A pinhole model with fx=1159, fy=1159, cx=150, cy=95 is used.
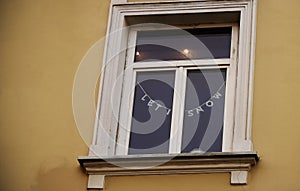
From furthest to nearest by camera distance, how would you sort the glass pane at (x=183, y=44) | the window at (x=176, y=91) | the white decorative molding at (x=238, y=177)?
the glass pane at (x=183, y=44)
the window at (x=176, y=91)
the white decorative molding at (x=238, y=177)

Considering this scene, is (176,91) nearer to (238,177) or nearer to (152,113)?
(152,113)

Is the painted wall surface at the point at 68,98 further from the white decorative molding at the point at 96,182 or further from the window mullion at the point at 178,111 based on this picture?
the window mullion at the point at 178,111

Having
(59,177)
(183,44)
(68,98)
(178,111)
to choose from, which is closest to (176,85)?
(178,111)

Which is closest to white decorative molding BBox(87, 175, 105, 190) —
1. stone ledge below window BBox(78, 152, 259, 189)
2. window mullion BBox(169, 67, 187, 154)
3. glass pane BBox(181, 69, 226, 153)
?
stone ledge below window BBox(78, 152, 259, 189)

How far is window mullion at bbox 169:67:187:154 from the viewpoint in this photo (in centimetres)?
1038

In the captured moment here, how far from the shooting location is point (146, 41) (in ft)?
36.7

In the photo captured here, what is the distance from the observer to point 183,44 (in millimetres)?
11070

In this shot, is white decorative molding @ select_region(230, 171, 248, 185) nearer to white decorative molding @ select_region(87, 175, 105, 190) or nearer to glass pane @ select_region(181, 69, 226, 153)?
glass pane @ select_region(181, 69, 226, 153)

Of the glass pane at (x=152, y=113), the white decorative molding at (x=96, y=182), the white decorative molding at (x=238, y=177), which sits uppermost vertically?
the glass pane at (x=152, y=113)

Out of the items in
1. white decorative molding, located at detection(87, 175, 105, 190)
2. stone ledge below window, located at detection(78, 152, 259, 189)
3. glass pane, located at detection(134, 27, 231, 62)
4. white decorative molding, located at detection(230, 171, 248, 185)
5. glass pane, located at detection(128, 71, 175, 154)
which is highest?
glass pane, located at detection(134, 27, 231, 62)

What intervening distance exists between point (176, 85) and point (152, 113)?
36 cm

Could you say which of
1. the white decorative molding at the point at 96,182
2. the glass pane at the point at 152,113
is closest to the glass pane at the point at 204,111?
the glass pane at the point at 152,113

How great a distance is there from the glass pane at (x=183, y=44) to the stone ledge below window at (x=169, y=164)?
1323 millimetres

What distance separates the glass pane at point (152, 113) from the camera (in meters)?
10.5
